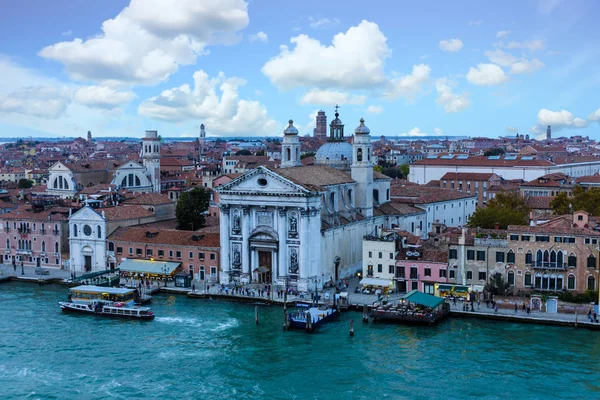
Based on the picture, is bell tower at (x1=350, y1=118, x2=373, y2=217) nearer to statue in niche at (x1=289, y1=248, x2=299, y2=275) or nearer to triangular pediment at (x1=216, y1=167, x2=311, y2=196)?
statue in niche at (x1=289, y1=248, x2=299, y2=275)

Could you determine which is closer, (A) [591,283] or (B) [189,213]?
(A) [591,283]

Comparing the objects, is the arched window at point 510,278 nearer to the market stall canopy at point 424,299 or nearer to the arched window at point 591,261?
the arched window at point 591,261

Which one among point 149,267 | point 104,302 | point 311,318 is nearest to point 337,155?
point 149,267

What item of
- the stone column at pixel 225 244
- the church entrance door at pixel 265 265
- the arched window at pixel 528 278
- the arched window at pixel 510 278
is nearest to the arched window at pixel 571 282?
the arched window at pixel 528 278

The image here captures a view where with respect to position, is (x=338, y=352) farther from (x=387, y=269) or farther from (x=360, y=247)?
(x=360, y=247)

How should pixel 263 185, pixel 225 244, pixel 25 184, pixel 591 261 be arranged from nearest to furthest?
pixel 591 261, pixel 263 185, pixel 225 244, pixel 25 184

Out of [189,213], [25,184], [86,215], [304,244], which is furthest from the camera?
[25,184]

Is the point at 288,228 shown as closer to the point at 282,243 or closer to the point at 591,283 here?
the point at 282,243
